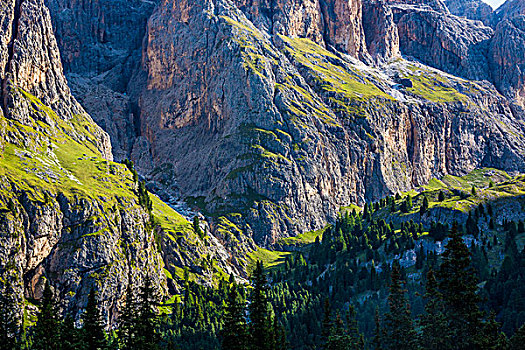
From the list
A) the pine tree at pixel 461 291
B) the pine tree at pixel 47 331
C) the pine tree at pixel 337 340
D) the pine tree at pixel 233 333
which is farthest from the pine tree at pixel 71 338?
the pine tree at pixel 461 291

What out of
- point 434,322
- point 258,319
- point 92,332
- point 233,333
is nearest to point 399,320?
point 434,322

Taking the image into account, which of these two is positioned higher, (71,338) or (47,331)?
(47,331)

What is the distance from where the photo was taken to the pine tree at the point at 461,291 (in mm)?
64812

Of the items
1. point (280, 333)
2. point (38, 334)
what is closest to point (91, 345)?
Answer: point (38, 334)

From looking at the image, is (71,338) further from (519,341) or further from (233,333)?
(519,341)

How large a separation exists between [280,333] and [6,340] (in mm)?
47278

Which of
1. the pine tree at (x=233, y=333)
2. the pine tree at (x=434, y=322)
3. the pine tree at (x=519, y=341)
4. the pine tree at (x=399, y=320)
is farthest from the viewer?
the pine tree at (x=399, y=320)

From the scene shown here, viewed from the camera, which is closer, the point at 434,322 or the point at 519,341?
the point at 434,322

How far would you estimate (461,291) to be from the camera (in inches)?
2571

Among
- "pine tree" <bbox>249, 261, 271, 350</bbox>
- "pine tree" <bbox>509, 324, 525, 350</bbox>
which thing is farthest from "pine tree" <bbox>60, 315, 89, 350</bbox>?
"pine tree" <bbox>509, 324, 525, 350</bbox>

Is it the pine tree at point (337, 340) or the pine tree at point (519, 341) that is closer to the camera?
the pine tree at point (519, 341)

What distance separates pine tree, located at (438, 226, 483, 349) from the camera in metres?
64.8

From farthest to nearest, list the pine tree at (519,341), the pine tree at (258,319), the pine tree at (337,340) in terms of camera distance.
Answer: the pine tree at (337,340) < the pine tree at (258,319) < the pine tree at (519,341)

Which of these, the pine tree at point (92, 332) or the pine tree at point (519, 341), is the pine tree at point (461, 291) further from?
the pine tree at point (92, 332)
